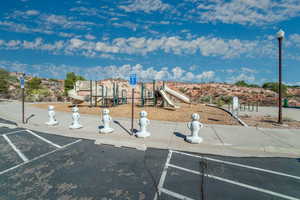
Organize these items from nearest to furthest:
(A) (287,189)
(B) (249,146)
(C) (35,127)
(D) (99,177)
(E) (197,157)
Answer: (A) (287,189) → (D) (99,177) → (E) (197,157) → (B) (249,146) → (C) (35,127)

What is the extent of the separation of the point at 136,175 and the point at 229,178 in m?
2.20

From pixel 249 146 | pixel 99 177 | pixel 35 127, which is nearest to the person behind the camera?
pixel 99 177

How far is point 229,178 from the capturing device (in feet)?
11.7

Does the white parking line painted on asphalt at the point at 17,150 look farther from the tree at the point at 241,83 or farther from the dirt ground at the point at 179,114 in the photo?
the tree at the point at 241,83

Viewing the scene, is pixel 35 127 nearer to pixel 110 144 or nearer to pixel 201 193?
pixel 110 144

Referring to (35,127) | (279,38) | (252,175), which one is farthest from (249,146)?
(35,127)

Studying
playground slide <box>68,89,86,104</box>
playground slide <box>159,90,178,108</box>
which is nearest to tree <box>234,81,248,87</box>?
playground slide <box>159,90,178,108</box>

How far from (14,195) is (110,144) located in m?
3.06

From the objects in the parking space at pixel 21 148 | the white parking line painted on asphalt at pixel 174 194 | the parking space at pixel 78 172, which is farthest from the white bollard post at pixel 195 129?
the parking space at pixel 21 148

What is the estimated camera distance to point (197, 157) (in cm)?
474

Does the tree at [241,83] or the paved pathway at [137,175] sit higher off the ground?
the tree at [241,83]

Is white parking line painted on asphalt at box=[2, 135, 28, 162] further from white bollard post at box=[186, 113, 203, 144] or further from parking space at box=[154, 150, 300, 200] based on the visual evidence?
white bollard post at box=[186, 113, 203, 144]

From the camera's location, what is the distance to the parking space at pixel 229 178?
3.00m

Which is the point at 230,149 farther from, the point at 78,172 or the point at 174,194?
the point at 78,172
